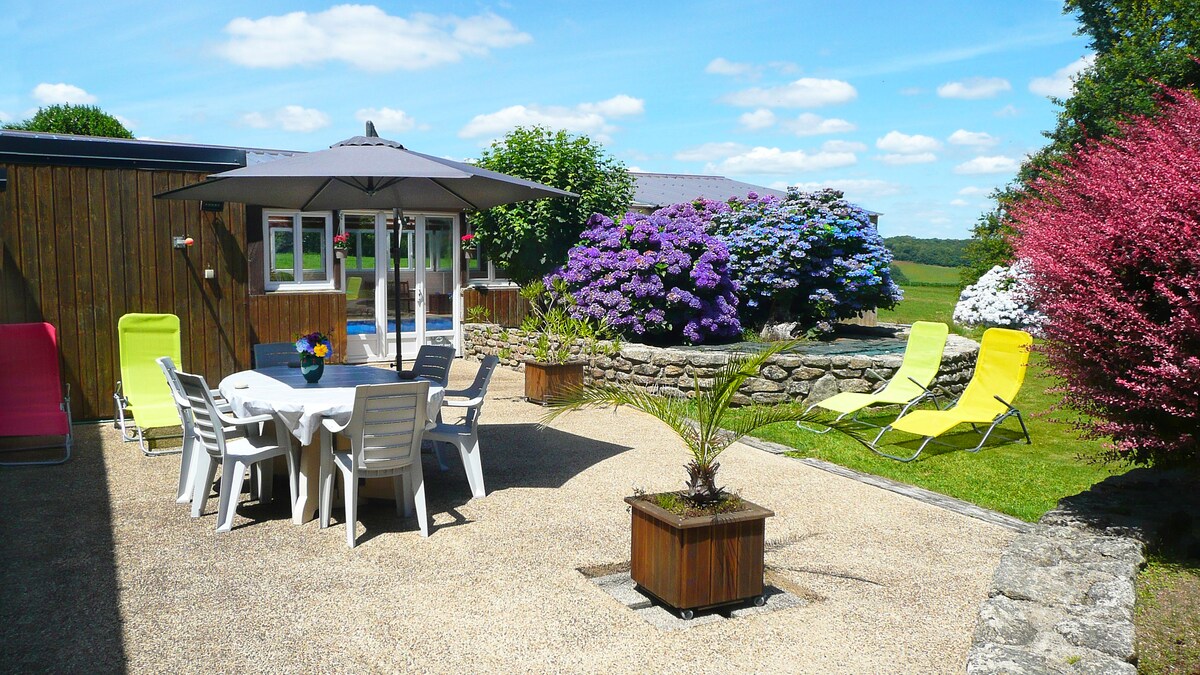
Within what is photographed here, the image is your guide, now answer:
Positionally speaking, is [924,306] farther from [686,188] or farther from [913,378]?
[913,378]

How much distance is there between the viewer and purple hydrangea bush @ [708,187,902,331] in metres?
12.4

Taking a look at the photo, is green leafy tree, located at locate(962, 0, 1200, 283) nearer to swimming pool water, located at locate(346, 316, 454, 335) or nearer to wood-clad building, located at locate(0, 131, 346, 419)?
swimming pool water, located at locate(346, 316, 454, 335)

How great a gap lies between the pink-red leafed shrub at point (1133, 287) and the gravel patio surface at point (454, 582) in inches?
42.2

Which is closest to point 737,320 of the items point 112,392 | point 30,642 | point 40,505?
point 112,392

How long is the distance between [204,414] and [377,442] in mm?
1149

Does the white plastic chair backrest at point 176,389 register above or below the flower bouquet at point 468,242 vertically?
below

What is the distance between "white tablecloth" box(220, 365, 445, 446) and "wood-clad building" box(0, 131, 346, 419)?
3.06 m

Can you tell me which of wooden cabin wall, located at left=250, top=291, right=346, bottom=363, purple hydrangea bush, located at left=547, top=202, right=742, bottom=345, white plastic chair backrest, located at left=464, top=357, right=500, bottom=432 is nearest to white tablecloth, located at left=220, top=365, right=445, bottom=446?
white plastic chair backrest, located at left=464, top=357, right=500, bottom=432

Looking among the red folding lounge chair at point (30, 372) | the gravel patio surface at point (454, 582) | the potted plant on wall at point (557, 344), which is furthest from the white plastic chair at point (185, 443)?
the potted plant on wall at point (557, 344)

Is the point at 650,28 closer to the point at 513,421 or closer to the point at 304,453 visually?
the point at 513,421

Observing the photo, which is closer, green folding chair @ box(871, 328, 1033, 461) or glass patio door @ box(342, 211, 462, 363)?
green folding chair @ box(871, 328, 1033, 461)

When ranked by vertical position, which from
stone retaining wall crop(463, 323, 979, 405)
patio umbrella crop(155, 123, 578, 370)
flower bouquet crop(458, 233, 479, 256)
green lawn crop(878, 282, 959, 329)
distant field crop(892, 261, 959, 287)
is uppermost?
patio umbrella crop(155, 123, 578, 370)

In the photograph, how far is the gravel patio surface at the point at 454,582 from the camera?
3525 mm

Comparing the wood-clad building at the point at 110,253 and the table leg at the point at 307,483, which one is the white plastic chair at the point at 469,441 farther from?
the wood-clad building at the point at 110,253
